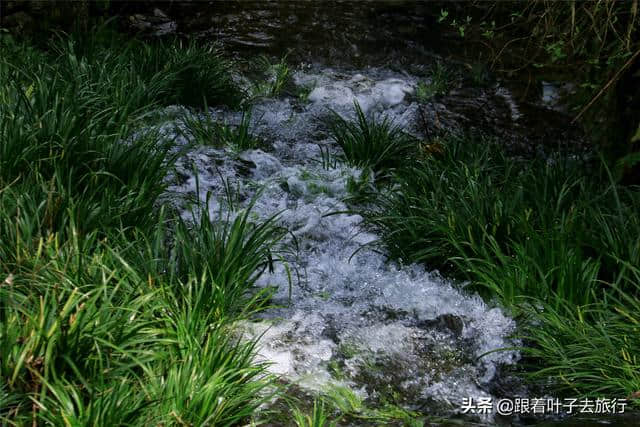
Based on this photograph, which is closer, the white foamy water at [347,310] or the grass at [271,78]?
the white foamy water at [347,310]

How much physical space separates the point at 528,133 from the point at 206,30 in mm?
4243

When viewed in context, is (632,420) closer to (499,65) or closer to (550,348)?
(550,348)

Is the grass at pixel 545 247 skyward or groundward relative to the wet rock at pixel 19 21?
groundward

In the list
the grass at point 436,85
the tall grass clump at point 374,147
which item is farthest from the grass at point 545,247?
the grass at point 436,85

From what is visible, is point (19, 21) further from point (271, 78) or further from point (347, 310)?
point (347, 310)

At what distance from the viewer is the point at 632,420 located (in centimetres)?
257

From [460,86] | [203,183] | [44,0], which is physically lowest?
[203,183]

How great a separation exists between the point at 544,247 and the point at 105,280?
231 cm

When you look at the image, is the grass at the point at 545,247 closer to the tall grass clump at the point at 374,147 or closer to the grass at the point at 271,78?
the tall grass clump at the point at 374,147

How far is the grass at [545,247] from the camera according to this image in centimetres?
305

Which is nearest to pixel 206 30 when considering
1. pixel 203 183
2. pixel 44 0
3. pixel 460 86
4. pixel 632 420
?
pixel 44 0

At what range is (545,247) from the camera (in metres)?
3.50

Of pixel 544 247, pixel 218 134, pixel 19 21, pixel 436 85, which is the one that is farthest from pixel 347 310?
pixel 19 21

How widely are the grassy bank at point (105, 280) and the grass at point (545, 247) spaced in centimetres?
113
